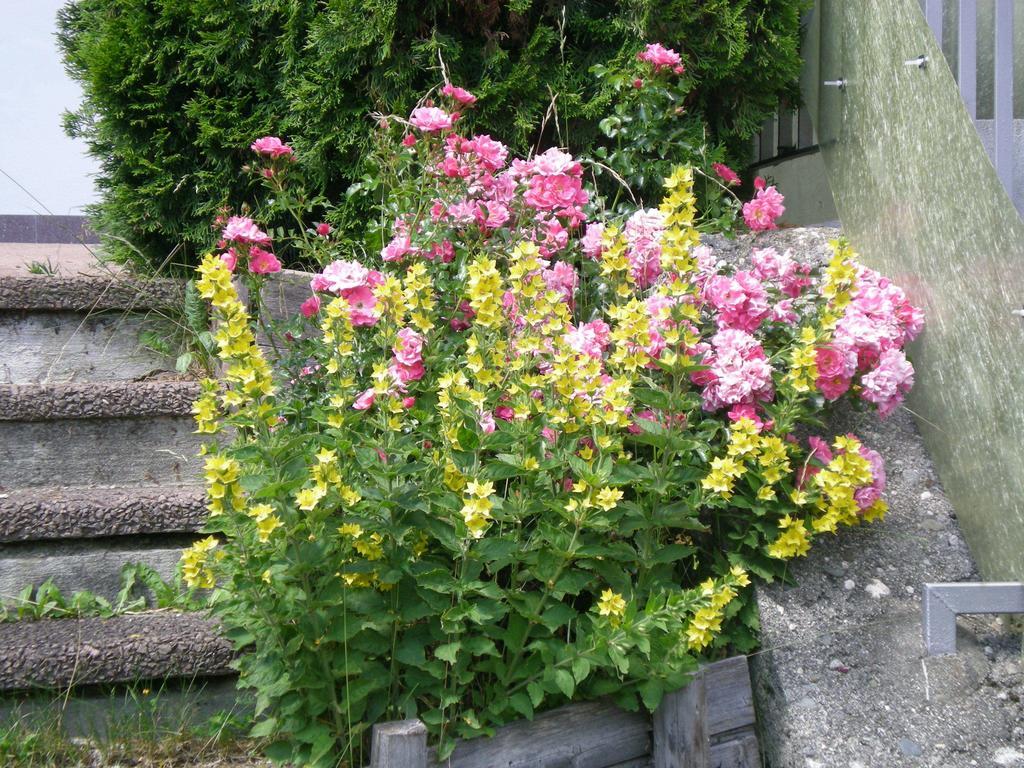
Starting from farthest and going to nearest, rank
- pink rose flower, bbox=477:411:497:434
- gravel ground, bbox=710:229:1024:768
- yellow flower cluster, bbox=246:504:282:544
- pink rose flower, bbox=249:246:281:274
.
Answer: pink rose flower, bbox=249:246:281:274
gravel ground, bbox=710:229:1024:768
pink rose flower, bbox=477:411:497:434
yellow flower cluster, bbox=246:504:282:544

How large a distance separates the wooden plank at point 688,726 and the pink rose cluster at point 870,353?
0.71m

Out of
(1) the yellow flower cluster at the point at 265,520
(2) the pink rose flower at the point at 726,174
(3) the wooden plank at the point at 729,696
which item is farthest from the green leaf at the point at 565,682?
(2) the pink rose flower at the point at 726,174

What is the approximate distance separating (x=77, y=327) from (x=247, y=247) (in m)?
0.96

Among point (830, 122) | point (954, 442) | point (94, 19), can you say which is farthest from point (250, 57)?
point (954, 442)

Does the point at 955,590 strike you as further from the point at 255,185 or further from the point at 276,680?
the point at 255,185

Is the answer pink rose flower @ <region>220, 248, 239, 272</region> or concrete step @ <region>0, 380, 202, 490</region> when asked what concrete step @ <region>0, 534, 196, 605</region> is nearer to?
Result: concrete step @ <region>0, 380, 202, 490</region>

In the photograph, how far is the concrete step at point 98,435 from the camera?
95.5 inches

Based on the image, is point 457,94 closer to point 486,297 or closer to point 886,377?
point 486,297

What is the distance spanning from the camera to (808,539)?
195cm

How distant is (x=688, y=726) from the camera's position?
166 cm

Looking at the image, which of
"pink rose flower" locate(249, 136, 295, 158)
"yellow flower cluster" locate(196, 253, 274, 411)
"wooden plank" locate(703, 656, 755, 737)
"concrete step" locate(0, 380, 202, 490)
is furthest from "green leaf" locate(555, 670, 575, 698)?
"pink rose flower" locate(249, 136, 295, 158)

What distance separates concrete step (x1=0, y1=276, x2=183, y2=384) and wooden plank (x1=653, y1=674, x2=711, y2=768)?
6.26 feet

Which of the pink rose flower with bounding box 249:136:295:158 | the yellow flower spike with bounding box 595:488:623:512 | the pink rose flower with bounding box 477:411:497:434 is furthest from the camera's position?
the pink rose flower with bounding box 249:136:295:158

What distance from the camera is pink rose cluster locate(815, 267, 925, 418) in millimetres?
1947
